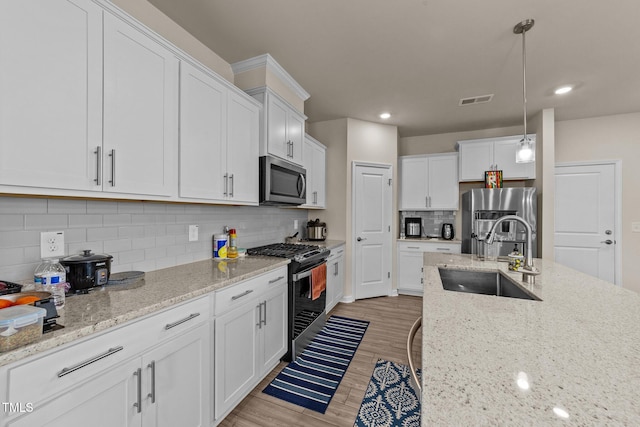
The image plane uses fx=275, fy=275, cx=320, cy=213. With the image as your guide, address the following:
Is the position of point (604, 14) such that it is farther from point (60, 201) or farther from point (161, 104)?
point (60, 201)

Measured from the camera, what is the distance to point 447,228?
176 inches

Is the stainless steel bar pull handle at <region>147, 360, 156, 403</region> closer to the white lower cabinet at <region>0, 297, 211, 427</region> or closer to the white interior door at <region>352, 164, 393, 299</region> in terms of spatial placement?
the white lower cabinet at <region>0, 297, 211, 427</region>

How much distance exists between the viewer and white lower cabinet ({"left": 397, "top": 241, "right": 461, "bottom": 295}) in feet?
13.8

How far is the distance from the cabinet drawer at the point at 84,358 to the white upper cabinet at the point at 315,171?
241 cm

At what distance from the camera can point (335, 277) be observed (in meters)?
3.58

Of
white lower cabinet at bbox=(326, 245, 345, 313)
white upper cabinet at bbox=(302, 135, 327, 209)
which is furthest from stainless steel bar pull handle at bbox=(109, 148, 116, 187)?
white lower cabinet at bbox=(326, 245, 345, 313)

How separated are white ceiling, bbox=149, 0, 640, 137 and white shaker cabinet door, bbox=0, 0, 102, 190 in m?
0.91

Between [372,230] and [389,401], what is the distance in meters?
2.49

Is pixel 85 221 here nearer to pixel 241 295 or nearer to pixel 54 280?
pixel 54 280

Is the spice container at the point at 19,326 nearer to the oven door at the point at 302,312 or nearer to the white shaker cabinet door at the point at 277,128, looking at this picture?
the oven door at the point at 302,312

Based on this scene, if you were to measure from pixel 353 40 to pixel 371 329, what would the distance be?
2855mm

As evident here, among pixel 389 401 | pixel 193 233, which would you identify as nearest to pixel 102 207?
pixel 193 233

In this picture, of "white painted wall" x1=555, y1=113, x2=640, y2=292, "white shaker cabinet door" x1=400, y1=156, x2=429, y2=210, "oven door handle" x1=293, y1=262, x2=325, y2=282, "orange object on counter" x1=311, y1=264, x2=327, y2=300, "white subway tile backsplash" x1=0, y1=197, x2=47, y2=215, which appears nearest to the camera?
"white subway tile backsplash" x1=0, y1=197, x2=47, y2=215

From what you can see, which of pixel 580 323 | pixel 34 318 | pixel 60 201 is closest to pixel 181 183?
pixel 60 201
